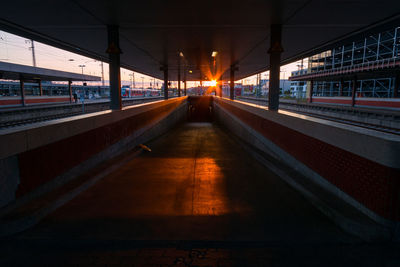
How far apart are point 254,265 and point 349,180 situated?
255 centimetres

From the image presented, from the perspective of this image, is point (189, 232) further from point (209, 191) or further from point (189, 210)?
point (209, 191)

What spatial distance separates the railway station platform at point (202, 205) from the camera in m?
3.43

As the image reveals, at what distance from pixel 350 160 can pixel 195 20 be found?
701 cm

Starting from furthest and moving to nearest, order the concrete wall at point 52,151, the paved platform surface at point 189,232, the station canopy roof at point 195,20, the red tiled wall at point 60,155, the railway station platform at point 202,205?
the station canopy roof at point 195,20 < the red tiled wall at point 60,155 < the concrete wall at point 52,151 < the railway station platform at point 202,205 < the paved platform surface at point 189,232

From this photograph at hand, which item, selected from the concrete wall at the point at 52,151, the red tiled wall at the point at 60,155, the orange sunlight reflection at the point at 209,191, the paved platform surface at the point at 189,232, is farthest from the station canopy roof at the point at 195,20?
the paved platform surface at the point at 189,232

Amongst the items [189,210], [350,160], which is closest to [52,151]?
[189,210]

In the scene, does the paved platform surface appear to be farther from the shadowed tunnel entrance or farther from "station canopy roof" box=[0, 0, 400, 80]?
"station canopy roof" box=[0, 0, 400, 80]

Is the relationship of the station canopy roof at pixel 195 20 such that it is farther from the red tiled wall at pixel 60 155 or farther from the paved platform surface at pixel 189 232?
the paved platform surface at pixel 189 232

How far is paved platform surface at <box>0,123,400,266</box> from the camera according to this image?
3309 mm

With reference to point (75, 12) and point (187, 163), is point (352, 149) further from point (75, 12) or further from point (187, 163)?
point (75, 12)

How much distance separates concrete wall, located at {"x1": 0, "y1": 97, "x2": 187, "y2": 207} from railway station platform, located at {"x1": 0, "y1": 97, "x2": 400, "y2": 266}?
2cm

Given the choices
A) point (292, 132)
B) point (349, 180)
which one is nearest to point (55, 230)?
point (349, 180)

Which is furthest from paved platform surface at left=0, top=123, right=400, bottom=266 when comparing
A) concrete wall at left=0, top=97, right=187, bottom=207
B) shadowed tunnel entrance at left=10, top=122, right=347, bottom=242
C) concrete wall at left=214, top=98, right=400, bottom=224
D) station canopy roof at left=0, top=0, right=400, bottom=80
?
station canopy roof at left=0, top=0, right=400, bottom=80

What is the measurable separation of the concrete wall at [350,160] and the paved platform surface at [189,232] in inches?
25.4
